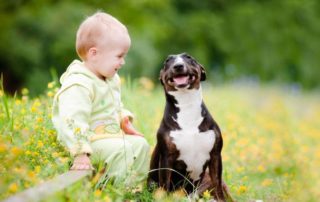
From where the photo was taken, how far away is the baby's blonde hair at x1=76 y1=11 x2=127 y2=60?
4.56 m

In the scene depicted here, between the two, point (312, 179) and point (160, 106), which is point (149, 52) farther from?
point (312, 179)

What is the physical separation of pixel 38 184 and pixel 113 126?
1090mm

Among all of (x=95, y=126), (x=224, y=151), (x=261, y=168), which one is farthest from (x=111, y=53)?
(x=224, y=151)

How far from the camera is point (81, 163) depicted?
4215mm

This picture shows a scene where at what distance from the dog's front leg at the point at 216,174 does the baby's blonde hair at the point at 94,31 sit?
1.13 metres

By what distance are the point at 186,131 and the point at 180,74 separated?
38 cm

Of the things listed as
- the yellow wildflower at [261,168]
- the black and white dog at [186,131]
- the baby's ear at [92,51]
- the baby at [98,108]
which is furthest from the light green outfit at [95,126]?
the yellow wildflower at [261,168]

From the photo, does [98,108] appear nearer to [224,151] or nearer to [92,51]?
[92,51]

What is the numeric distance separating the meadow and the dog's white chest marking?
1.04 ft

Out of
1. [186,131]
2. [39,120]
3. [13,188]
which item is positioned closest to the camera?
[13,188]

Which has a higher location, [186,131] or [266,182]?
[186,131]

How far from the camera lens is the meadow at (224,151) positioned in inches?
153

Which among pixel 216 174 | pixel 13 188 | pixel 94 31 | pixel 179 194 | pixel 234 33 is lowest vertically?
pixel 234 33

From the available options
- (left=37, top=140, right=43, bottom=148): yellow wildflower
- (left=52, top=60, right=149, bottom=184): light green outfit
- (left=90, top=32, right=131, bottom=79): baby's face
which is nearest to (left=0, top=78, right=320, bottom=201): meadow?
(left=37, top=140, right=43, bottom=148): yellow wildflower
